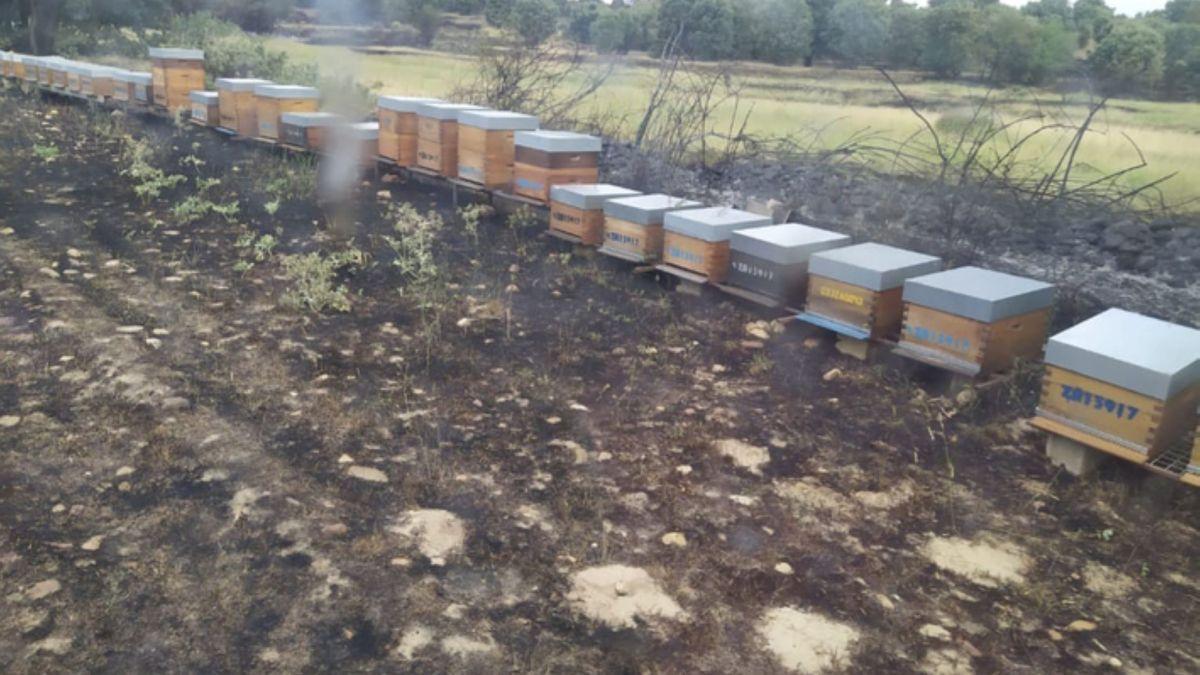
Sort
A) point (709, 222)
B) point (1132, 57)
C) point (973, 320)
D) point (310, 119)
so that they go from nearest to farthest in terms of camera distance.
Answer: point (973, 320)
point (709, 222)
point (1132, 57)
point (310, 119)

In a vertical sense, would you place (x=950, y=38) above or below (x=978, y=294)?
above

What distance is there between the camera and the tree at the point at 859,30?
27.2 feet

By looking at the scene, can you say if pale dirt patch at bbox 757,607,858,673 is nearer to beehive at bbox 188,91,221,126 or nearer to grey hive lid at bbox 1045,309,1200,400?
grey hive lid at bbox 1045,309,1200,400

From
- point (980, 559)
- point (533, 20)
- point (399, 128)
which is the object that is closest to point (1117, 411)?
point (980, 559)

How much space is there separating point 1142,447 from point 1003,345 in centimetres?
95

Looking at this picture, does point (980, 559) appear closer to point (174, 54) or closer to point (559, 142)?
point (559, 142)

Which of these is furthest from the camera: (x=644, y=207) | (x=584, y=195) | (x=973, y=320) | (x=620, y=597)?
(x=584, y=195)

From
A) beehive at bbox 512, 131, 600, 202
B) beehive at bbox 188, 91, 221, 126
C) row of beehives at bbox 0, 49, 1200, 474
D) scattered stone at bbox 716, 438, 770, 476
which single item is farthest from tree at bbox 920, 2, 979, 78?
beehive at bbox 188, 91, 221, 126

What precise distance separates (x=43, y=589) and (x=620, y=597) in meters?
1.67

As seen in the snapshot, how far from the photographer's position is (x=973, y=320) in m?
4.09

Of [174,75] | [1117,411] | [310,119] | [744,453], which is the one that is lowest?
[744,453]

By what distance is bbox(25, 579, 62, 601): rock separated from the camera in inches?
98.7

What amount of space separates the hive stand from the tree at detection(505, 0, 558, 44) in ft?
28.7

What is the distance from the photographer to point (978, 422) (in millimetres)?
4051
